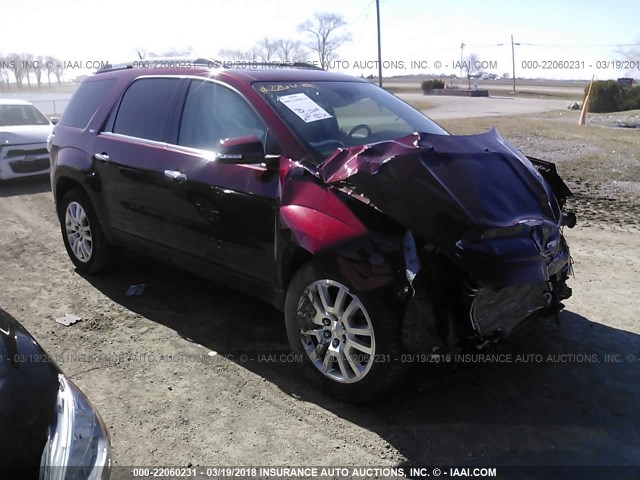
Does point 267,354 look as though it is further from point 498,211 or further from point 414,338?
point 498,211

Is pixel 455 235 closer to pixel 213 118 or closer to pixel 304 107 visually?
pixel 304 107

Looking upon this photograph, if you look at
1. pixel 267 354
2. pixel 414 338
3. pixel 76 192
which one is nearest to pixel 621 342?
pixel 414 338

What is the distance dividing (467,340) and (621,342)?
154cm

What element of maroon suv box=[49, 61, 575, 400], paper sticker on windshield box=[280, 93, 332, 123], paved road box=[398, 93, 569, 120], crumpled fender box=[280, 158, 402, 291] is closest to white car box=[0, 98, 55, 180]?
maroon suv box=[49, 61, 575, 400]

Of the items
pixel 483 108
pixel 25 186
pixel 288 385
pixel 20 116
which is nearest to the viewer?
pixel 288 385

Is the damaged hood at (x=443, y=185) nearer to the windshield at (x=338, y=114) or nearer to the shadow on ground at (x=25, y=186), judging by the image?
the windshield at (x=338, y=114)

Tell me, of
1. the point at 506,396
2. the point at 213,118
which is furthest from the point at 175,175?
A: the point at 506,396

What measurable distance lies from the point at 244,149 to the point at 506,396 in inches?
84.4

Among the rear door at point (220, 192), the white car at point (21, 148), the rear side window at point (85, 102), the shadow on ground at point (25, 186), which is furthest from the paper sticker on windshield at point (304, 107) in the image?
the white car at point (21, 148)

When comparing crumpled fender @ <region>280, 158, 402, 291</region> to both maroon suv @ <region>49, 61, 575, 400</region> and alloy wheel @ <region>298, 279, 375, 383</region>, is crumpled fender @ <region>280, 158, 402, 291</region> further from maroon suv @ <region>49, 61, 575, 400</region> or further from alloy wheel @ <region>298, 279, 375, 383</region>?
alloy wheel @ <region>298, 279, 375, 383</region>

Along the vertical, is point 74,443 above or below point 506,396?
above

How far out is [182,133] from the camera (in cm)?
439

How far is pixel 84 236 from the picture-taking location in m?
5.44

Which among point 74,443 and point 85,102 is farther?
point 85,102
